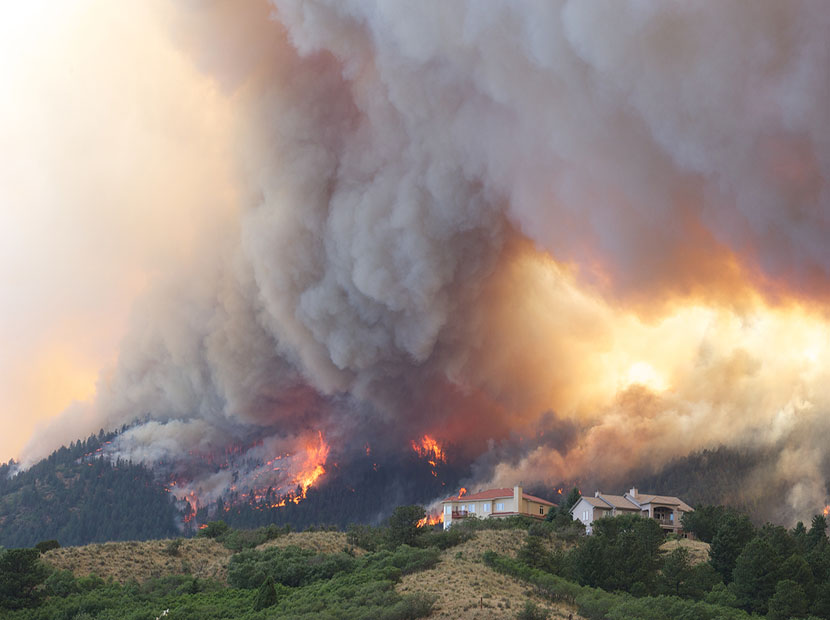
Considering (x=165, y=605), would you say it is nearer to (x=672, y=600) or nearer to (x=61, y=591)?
(x=61, y=591)

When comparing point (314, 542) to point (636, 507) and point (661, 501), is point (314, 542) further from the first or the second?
point (661, 501)

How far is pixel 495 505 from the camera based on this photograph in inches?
3334

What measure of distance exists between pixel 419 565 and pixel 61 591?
1986 centimetres

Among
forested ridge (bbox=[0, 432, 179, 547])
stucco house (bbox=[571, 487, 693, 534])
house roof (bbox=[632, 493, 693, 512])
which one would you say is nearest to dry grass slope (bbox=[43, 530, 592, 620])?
stucco house (bbox=[571, 487, 693, 534])

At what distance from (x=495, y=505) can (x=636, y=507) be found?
12.7m

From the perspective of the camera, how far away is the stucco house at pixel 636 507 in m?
78.6

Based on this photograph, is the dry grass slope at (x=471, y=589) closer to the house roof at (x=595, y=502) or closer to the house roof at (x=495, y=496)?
the house roof at (x=595, y=502)

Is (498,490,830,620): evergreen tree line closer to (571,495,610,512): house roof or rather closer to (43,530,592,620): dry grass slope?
(43,530,592,620): dry grass slope

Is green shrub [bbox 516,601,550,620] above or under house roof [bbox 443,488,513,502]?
under

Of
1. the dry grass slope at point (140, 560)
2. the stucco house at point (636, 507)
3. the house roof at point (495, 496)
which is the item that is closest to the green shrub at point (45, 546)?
the dry grass slope at point (140, 560)

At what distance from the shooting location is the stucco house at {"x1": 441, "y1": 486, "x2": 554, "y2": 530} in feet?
272

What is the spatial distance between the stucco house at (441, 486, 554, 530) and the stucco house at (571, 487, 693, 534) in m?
4.46

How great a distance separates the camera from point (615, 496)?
8425 centimetres

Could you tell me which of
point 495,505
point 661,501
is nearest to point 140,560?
point 495,505
